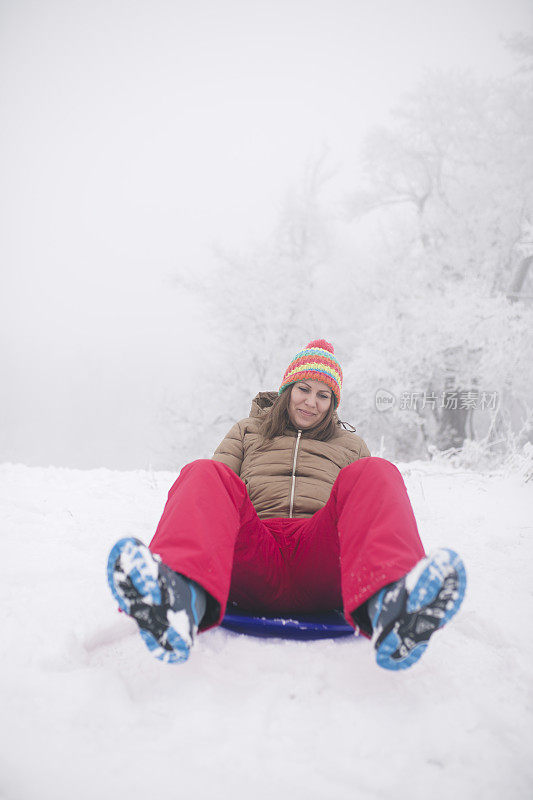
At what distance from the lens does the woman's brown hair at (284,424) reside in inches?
69.2

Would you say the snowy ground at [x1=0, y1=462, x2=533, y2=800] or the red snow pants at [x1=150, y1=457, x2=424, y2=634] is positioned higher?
the red snow pants at [x1=150, y1=457, x2=424, y2=634]

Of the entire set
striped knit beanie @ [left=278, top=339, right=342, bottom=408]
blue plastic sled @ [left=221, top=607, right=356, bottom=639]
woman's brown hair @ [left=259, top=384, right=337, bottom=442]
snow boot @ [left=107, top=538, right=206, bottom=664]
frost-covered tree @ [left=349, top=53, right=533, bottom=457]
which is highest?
frost-covered tree @ [left=349, top=53, right=533, bottom=457]

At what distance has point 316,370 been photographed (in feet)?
6.31

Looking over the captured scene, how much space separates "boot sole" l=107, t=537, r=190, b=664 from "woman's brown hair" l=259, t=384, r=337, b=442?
1006 mm

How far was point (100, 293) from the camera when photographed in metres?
41.3

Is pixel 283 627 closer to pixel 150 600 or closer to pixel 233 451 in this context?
pixel 150 600

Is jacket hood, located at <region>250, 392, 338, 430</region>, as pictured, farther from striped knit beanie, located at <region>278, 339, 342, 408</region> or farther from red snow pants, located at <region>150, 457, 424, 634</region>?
red snow pants, located at <region>150, 457, 424, 634</region>

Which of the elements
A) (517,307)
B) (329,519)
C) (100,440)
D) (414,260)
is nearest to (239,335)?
(414,260)

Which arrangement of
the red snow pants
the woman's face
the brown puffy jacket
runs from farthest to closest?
the woman's face, the brown puffy jacket, the red snow pants

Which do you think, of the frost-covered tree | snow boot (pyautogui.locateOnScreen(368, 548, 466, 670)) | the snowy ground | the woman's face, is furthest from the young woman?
the frost-covered tree

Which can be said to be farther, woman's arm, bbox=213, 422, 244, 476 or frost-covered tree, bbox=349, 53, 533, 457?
frost-covered tree, bbox=349, 53, 533, 457

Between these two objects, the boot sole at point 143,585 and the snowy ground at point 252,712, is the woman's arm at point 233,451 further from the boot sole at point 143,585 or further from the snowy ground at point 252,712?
the boot sole at point 143,585

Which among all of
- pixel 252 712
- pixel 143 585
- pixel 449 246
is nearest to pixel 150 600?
pixel 143 585

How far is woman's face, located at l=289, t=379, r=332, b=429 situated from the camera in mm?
1822
